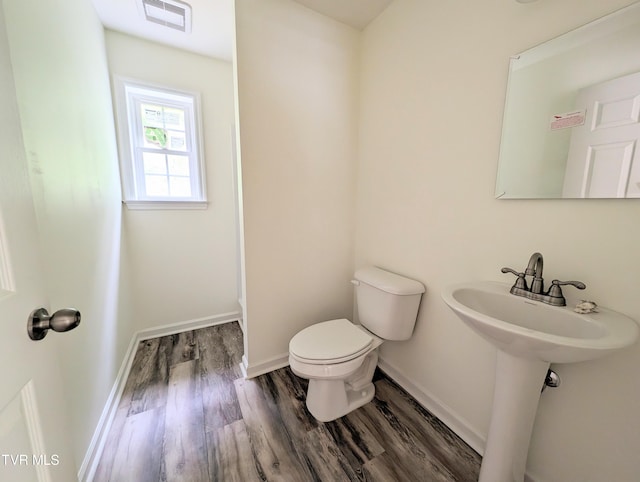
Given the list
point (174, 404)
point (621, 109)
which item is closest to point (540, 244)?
point (621, 109)

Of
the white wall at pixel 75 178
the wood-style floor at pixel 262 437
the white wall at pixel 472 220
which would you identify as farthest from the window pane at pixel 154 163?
the white wall at pixel 472 220

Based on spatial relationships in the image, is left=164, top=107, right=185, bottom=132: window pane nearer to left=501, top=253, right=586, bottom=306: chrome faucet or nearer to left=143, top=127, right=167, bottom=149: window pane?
left=143, top=127, right=167, bottom=149: window pane

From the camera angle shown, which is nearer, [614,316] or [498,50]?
[614,316]

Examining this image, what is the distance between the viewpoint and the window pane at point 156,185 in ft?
6.89

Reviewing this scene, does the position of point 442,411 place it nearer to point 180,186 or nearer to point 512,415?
point 512,415

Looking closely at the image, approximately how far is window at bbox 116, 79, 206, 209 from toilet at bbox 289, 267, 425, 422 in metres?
1.61

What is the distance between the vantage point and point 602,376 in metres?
0.85

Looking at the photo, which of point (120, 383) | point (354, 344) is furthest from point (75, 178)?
point (354, 344)

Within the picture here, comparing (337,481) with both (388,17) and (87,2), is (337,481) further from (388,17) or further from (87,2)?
(87,2)

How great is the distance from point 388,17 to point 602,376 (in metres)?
2.05

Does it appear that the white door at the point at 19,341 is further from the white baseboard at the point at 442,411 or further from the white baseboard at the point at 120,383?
the white baseboard at the point at 442,411

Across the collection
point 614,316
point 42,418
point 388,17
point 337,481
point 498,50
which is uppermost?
point 388,17

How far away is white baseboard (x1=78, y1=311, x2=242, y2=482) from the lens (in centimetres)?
110

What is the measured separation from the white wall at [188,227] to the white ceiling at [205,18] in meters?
0.12
